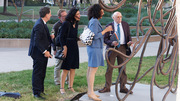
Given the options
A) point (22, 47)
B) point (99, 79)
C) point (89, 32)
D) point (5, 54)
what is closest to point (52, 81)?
point (99, 79)

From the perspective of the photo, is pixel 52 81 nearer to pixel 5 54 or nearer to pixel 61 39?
pixel 61 39

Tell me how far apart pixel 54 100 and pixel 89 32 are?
1.48 metres

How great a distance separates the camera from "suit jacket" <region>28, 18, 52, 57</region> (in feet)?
19.3

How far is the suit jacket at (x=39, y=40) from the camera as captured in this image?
5.88m

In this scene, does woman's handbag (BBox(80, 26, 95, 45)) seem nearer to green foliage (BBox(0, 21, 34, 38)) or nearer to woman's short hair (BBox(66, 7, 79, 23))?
woman's short hair (BBox(66, 7, 79, 23))

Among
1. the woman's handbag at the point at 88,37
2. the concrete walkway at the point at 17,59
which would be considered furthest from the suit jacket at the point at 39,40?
the concrete walkway at the point at 17,59

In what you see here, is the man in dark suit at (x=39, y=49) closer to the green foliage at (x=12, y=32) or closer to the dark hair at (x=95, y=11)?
the dark hair at (x=95, y=11)

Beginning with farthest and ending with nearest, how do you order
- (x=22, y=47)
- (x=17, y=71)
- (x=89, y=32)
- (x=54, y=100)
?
(x=22, y=47) < (x=17, y=71) < (x=54, y=100) < (x=89, y=32)

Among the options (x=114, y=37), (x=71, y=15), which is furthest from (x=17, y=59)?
(x=114, y=37)

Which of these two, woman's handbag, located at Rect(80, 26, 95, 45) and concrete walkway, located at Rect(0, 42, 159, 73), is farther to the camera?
concrete walkway, located at Rect(0, 42, 159, 73)

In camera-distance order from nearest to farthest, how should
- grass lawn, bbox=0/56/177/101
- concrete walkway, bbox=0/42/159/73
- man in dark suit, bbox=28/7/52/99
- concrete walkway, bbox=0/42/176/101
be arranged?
man in dark suit, bbox=28/7/52/99 < concrete walkway, bbox=0/42/176/101 < grass lawn, bbox=0/56/177/101 < concrete walkway, bbox=0/42/159/73

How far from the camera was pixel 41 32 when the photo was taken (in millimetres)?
5934

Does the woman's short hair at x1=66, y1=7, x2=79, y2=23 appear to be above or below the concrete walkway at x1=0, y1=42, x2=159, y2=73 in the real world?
above

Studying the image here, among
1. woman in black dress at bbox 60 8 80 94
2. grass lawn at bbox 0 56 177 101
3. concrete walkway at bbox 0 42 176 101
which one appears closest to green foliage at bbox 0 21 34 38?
concrete walkway at bbox 0 42 176 101
